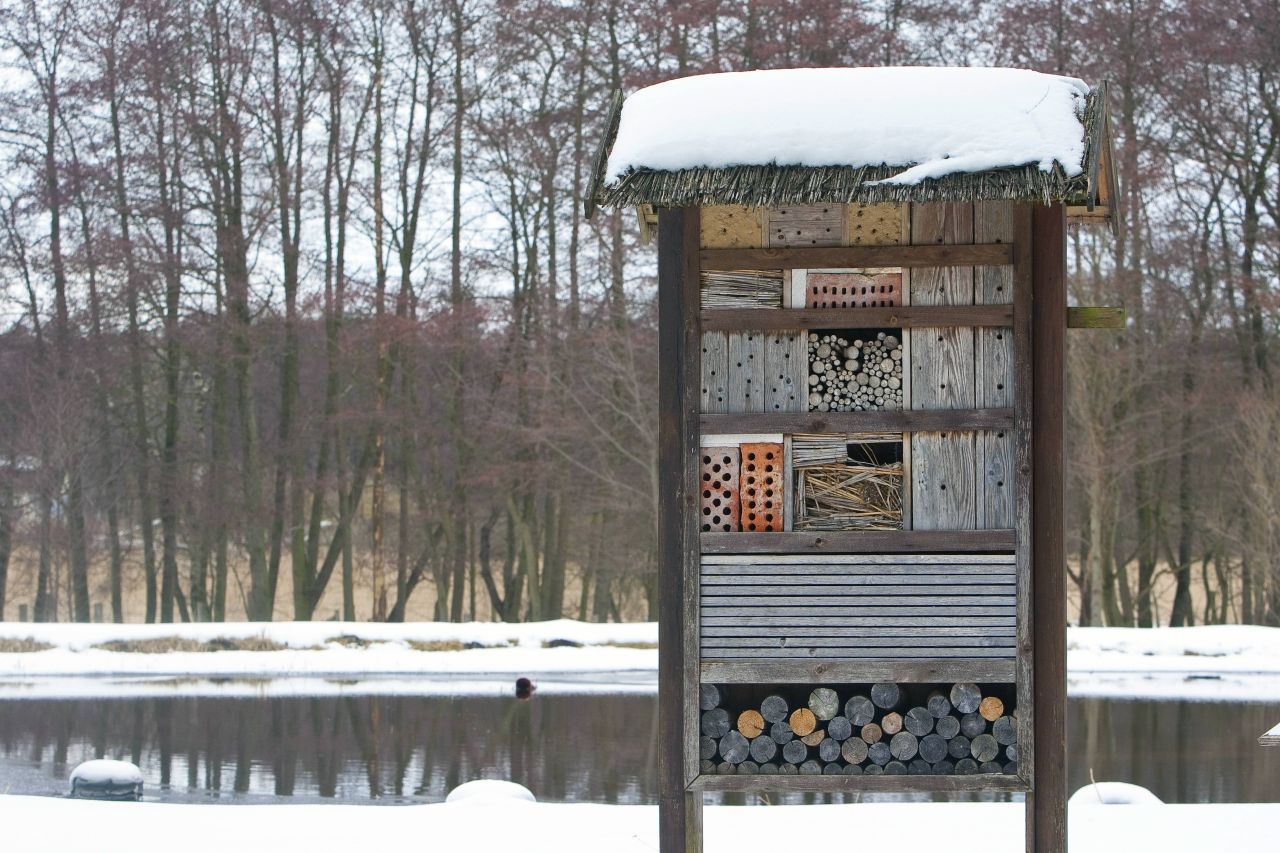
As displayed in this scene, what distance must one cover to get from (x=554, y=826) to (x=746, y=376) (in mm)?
3235

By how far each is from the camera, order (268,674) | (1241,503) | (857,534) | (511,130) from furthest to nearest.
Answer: (511,130) < (1241,503) < (268,674) < (857,534)

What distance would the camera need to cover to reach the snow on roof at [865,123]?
693 centimetres

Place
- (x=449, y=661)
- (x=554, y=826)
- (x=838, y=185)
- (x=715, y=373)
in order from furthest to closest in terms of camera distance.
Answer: (x=449, y=661) < (x=554, y=826) < (x=715, y=373) < (x=838, y=185)

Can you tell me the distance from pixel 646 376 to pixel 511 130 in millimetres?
5494

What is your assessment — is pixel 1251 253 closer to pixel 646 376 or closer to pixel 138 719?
pixel 646 376

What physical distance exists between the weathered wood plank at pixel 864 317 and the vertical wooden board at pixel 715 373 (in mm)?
58

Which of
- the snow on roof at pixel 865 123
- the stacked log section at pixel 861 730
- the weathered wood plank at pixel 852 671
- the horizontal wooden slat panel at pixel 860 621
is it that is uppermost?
the snow on roof at pixel 865 123

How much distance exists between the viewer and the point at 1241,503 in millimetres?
27844

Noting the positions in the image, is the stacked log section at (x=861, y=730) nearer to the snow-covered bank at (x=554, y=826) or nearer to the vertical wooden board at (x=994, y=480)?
the vertical wooden board at (x=994, y=480)

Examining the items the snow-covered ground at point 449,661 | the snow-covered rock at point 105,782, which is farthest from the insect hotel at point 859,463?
the snow-covered ground at point 449,661

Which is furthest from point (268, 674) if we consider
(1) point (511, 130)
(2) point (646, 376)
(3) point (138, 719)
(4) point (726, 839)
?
(4) point (726, 839)

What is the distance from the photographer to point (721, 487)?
23.9ft

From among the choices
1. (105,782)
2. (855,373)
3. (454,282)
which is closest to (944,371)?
(855,373)

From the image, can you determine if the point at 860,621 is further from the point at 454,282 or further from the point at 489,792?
the point at 454,282
